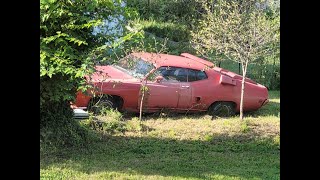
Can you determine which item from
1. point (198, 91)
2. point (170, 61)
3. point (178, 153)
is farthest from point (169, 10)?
point (178, 153)

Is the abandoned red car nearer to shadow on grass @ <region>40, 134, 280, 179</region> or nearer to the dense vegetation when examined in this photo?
shadow on grass @ <region>40, 134, 280, 179</region>

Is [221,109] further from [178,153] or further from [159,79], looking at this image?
[178,153]

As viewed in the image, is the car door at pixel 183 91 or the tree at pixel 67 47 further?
the car door at pixel 183 91

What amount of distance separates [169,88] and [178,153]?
265 cm

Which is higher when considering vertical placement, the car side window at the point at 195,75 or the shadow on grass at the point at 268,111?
the car side window at the point at 195,75

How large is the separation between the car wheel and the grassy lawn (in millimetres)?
498

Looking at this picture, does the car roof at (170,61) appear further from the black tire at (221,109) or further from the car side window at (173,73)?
the black tire at (221,109)

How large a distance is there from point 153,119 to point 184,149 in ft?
6.95

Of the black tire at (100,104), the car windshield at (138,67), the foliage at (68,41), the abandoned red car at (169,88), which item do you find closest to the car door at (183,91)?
the abandoned red car at (169,88)

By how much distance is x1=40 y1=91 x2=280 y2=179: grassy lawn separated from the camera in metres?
5.14

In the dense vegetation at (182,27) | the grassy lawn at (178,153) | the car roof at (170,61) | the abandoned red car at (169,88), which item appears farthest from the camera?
the dense vegetation at (182,27)

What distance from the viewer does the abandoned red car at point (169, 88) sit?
27.0 feet
